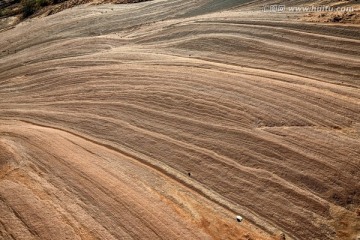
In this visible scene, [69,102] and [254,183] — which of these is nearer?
[254,183]

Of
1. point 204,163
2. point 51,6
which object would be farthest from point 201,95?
point 51,6

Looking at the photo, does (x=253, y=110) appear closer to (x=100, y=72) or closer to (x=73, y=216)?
(x=73, y=216)

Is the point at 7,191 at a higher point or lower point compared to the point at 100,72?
lower

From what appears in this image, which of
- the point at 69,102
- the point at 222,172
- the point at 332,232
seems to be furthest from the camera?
the point at 69,102

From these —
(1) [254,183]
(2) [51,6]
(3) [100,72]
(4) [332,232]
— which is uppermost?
(2) [51,6]

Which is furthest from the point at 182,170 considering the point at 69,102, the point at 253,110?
the point at 69,102

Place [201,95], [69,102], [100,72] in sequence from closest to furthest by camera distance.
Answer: [201,95], [69,102], [100,72]

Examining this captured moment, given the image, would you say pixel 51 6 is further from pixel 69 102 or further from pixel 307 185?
pixel 307 185
